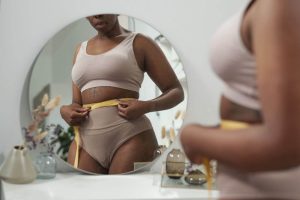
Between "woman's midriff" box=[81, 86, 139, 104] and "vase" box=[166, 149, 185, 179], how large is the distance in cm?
24

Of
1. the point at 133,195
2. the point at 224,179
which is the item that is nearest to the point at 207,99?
the point at 133,195

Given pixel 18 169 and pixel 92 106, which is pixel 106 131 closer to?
pixel 92 106

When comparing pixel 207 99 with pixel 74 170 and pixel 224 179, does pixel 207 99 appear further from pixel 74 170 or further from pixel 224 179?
pixel 224 179

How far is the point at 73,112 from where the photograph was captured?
134 cm

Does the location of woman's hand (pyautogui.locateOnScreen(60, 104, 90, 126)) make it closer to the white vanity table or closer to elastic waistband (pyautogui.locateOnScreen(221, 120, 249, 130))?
the white vanity table

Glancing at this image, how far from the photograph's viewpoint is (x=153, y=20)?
55.0 inches

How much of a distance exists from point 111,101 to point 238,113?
2.62ft

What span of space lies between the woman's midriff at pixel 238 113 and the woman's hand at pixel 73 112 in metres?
0.80

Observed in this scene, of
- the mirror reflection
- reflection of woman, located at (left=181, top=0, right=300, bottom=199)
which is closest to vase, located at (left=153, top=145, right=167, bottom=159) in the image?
the mirror reflection

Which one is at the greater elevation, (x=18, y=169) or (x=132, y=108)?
(x=132, y=108)

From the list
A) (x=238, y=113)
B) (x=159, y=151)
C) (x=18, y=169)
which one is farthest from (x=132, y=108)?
(x=238, y=113)

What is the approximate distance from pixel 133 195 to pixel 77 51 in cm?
54

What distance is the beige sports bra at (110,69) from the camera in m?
1.32

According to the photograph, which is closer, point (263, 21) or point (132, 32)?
point (263, 21)
